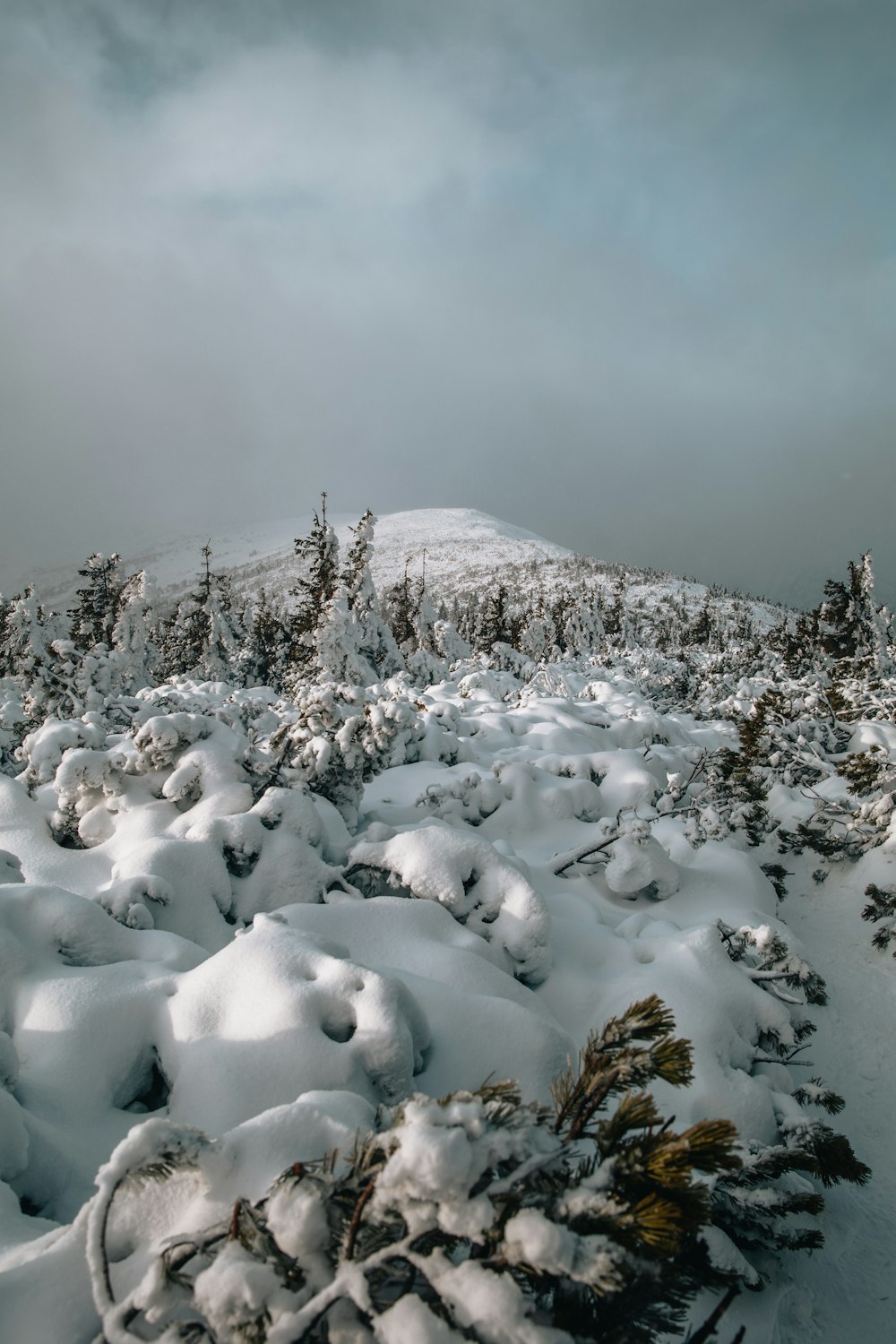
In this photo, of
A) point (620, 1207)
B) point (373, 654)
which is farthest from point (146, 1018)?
point (373, 654)

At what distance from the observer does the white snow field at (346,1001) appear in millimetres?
1502

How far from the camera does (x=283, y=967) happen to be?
2.79 m

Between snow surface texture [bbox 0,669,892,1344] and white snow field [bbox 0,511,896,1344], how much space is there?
14 mm

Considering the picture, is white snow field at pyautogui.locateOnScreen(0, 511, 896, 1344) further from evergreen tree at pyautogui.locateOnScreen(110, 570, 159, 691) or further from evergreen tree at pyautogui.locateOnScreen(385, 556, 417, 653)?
evergreen tree at pyautogui.locateOnScreen(385, 556, 417, 653)

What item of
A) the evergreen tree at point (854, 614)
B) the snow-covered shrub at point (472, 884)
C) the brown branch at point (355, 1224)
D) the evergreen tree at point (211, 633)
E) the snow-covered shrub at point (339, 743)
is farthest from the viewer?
the evergreen tree at point (211, 633)

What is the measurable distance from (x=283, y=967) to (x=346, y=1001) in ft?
1.14

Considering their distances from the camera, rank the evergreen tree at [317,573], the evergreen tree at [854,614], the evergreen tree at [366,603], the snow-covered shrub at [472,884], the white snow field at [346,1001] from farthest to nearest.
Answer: the evergreen tree at [854,614]
the evergreen tree at [366,603]
the evergreen tree at [317,573]
the snow-covered shrub at [472,884]
the white snow field at [346,1001]

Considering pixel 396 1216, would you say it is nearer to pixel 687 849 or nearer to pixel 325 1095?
pixel 325 1095

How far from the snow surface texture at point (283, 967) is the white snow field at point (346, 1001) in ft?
0.04

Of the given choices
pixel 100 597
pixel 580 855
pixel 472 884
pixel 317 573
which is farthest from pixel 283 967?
pixel 100 597

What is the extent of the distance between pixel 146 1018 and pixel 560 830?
16.3 ft

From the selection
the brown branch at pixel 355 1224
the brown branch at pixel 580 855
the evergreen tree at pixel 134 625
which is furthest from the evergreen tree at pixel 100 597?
the brown branch at pixel 355 1224

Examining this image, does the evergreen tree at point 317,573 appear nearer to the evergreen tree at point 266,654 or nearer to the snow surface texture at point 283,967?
the evergreen tree at point 266,654

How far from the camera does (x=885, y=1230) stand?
3215mm
